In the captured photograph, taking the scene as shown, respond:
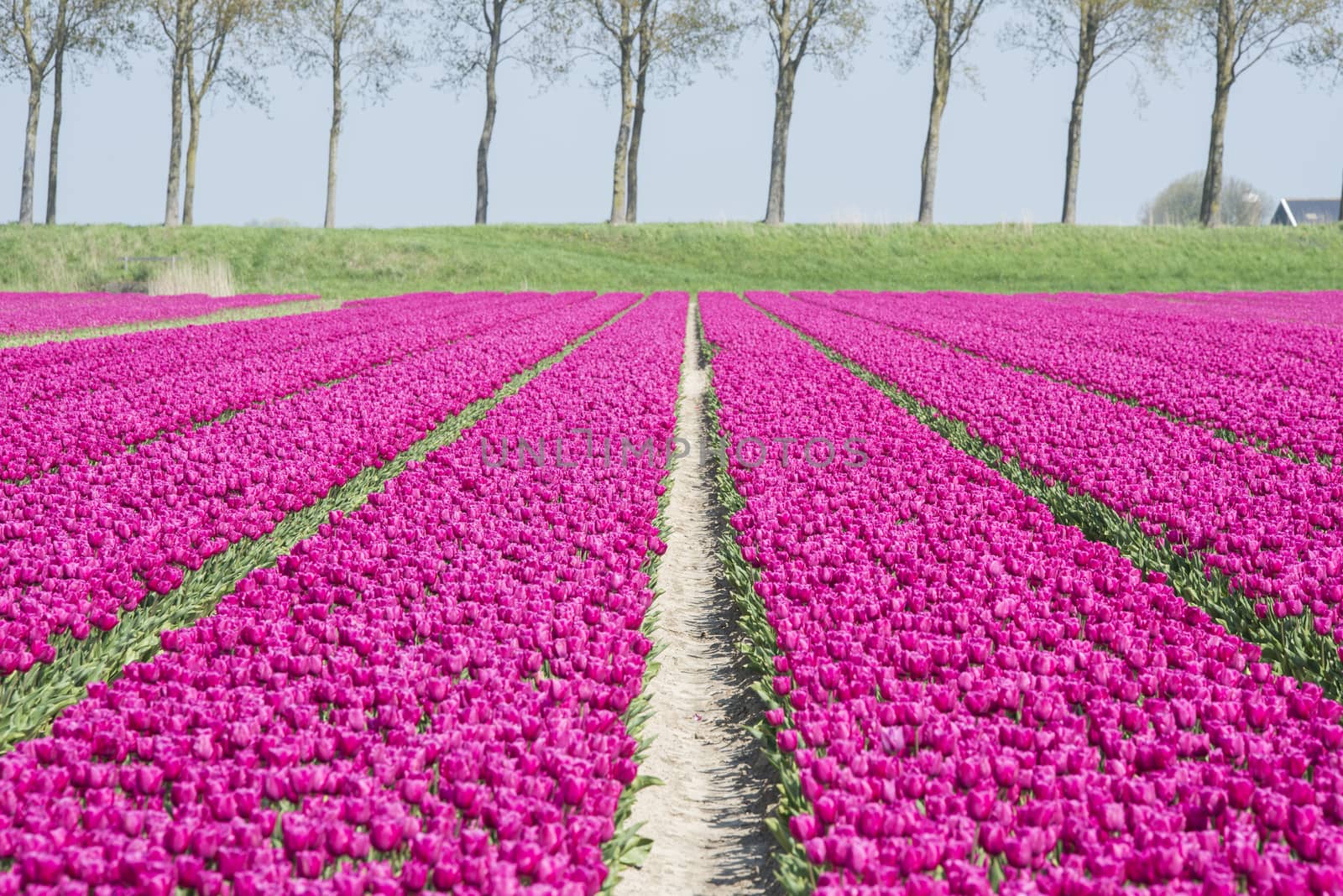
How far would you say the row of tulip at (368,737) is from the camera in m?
2.79

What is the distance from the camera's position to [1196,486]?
22.7 ft

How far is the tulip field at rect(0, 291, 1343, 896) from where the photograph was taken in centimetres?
288

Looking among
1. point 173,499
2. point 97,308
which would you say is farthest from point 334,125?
point 173,499

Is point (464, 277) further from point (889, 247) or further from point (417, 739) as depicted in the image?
point (417, 739)

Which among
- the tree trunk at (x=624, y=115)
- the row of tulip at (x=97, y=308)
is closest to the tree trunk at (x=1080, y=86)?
the tree trunk at (x=624, y=115)

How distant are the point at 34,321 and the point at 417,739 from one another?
21.8m

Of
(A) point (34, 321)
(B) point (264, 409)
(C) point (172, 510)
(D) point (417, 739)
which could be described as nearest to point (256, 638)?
(D) point (417, 739)

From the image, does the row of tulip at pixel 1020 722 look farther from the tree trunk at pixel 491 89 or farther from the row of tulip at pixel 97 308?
the tree trunk at pixel 491 89

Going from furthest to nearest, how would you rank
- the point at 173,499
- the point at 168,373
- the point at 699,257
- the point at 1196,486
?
the point at 699,257, the point at 168,373, the point at 1196,486, the point at 173,499

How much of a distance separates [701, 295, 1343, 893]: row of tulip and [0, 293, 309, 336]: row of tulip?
1959 centimetres

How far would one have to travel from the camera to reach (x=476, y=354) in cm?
1477

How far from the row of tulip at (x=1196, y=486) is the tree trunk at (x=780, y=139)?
3920 centimetres

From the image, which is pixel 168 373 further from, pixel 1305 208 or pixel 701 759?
pixel 1305 208

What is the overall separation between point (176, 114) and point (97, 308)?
28373 millimetres
